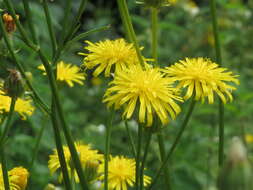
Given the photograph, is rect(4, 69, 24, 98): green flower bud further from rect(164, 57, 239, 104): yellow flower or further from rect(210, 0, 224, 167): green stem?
rect(210, 0, 224, 167): green stem

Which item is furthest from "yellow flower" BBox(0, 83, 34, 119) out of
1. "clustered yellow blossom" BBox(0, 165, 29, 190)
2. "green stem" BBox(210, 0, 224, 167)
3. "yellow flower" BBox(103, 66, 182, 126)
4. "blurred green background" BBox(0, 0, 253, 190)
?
"green stem" BBox(210, 0, 224, 167)

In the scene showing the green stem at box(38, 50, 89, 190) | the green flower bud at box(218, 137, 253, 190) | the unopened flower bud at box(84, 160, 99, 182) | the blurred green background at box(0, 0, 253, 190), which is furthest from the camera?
the blurred green background at box(0, 0, 253, 190)

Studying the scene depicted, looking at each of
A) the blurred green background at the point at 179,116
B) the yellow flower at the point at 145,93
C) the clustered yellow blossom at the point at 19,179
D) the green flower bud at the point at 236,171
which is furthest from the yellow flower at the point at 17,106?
the green flower bud at the point at 236,171

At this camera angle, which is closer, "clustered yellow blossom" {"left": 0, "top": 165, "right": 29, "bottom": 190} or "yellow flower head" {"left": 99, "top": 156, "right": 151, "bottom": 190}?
"clustered yellow blossom" {"left": 0, "top": 165, "right": 29, "bottom": 190}

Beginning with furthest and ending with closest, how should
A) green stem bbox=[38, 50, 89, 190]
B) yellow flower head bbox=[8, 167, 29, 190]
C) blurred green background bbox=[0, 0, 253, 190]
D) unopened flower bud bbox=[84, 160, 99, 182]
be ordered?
blurred green background bbox=[0, 0, 253, 190]
unopened flower bud bbox=[84, 160, 99, 182]
yellow flower head bbox=[8, 167, 29, 190]
green stem bbox=[38, 50, 89, 190]

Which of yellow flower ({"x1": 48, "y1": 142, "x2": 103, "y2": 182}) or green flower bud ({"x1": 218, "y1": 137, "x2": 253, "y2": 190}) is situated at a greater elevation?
green flower bud ({"x1": 218, "y1": 137, "x2": 253, "y2": 190})

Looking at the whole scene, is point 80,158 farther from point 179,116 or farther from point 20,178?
point 179,116

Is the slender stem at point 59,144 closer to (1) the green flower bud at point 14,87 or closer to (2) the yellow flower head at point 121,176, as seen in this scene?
(1) the green flower bud at point 14,87

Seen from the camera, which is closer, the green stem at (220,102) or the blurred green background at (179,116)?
the green stem at (220,102)

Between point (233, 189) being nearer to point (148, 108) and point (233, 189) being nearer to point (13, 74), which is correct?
point (148, 108)
